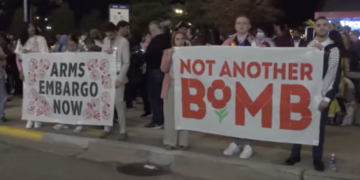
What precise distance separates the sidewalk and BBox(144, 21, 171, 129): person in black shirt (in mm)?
340

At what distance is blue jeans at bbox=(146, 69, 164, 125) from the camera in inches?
355

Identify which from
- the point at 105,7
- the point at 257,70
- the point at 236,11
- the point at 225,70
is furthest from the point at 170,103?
the point at 105,7

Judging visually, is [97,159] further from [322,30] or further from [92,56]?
[322,30]

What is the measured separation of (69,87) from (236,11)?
1273 cm

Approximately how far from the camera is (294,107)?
661cm

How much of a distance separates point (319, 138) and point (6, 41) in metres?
9.47

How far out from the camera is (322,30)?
20.9 ft

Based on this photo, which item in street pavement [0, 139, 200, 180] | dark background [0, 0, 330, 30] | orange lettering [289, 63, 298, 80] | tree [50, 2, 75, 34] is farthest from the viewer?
dark background [0, 0, 330, 30]

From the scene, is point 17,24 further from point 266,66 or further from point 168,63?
point 266,66

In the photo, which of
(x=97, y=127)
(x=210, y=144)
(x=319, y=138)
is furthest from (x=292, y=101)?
(x=97, y=127)

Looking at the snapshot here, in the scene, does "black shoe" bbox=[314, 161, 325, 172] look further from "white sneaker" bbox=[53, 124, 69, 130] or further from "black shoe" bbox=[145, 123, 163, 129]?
"white sneaker" bbox=[53, 124, 69, 130]

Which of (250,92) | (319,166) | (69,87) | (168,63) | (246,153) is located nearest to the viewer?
(319,166)

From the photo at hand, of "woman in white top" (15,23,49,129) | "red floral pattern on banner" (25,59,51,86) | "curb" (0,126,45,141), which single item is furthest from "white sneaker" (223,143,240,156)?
"woman in white top" (15,23,49,129)

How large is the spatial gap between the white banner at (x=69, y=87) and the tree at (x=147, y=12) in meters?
17.5
